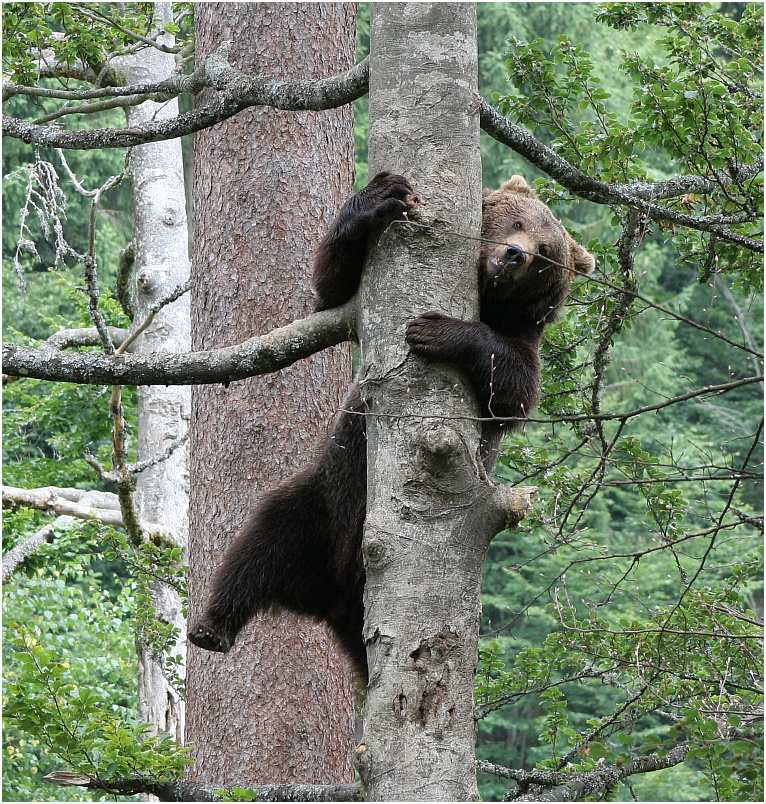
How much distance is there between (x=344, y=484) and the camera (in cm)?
409

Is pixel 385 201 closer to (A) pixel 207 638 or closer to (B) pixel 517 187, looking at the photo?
(B) pixel 517 187

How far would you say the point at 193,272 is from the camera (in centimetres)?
542

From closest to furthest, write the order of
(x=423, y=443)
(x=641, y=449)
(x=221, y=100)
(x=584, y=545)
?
1. (x=423, y=443)
2. (x=584, y=545)
3. (x=221, y=100)
4. (x=641, y=449)

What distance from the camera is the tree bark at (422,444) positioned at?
252 centimetres

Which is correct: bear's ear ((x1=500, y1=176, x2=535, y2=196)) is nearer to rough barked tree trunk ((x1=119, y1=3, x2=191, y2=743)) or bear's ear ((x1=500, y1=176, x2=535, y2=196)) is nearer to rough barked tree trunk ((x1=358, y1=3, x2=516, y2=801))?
rough barked tree trunk ((x1=358, y1=3, x2=516, y2=801))

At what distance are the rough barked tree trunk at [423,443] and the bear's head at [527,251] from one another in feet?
2.30

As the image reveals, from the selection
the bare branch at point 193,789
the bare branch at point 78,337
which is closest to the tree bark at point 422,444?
the bare branch at point 193,789

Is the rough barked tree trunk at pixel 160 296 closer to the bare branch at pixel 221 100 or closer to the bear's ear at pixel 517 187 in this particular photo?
the bare branch at pixel 221 100

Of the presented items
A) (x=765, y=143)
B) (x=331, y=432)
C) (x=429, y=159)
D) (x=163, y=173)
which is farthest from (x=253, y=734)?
(x=163, y=173)

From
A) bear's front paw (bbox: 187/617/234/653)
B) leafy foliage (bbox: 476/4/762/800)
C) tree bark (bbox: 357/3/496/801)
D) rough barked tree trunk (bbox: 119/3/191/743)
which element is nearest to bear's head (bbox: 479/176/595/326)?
leafy foliage (bbox: 476/4/762/800)

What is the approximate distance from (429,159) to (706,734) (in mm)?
2146

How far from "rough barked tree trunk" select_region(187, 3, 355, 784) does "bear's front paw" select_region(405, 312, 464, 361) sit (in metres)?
2.36

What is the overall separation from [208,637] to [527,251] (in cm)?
204

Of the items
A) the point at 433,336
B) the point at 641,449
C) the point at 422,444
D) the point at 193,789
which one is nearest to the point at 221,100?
the point at 433,336
